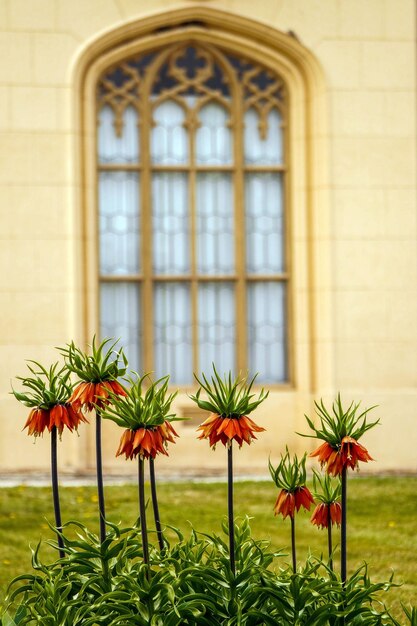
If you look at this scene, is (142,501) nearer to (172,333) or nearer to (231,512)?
(231,512)

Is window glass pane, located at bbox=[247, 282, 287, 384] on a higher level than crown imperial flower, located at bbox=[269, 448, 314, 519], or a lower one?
higher

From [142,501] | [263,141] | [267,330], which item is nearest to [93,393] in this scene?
[142,501]

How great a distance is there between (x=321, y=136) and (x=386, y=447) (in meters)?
3.72

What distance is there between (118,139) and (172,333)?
2.40 meters

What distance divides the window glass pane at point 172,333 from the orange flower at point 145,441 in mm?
9849

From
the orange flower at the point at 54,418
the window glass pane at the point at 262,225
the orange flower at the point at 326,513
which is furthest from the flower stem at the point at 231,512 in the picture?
the window glass pane at the point at 262,225

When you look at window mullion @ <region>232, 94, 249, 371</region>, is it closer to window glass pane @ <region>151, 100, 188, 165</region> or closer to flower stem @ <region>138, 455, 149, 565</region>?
window glass pane @ <region>151, 100, 188, 165</region>

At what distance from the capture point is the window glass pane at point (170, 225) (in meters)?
14.5

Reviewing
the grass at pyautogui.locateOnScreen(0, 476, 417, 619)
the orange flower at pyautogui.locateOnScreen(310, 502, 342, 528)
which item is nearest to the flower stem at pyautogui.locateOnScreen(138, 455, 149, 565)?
the orange flower at pyautogui.locateOnScreen(310, 502, 342, 528)

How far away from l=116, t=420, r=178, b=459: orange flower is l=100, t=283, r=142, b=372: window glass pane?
982 cm

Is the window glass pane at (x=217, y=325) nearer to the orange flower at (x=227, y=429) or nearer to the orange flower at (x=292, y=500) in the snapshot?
the orange flower at (x=292, y=500)

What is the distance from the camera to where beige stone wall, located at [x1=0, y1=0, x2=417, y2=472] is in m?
13.8

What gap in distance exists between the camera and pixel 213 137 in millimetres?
14562

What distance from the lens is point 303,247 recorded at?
1447cm
